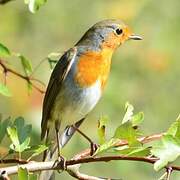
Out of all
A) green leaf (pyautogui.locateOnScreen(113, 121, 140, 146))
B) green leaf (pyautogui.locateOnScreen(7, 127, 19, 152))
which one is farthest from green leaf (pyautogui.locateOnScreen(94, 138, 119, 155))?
green leaf (pyautogui.locateOnScreen(7, 127, 19, 152))

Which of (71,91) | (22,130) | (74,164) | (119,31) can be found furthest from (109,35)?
(74,164)

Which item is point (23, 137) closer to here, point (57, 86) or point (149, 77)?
point (57, 86)

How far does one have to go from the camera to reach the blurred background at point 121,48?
652 centimetres

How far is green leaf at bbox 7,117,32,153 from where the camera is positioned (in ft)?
8.94

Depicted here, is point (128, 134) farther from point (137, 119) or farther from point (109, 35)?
point (109, 35)

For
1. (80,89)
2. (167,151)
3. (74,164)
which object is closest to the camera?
(167,151)

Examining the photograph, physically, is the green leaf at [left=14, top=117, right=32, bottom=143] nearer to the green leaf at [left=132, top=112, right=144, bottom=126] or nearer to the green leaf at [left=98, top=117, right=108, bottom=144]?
the green leaf at [left=98, top=117, right=108, bottom=144]

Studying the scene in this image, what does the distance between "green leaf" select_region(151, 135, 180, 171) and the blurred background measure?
3.72 m

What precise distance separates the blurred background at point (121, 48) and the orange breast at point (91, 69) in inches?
79.5

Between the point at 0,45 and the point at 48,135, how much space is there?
1047 mm

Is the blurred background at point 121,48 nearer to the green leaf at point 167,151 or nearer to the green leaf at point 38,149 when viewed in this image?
the green leaf at point 38,149

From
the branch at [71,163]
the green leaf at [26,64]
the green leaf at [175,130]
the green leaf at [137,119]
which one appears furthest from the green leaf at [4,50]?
the green leaf at [175,130]

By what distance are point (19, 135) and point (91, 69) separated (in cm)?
121

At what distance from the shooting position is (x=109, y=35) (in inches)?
167
